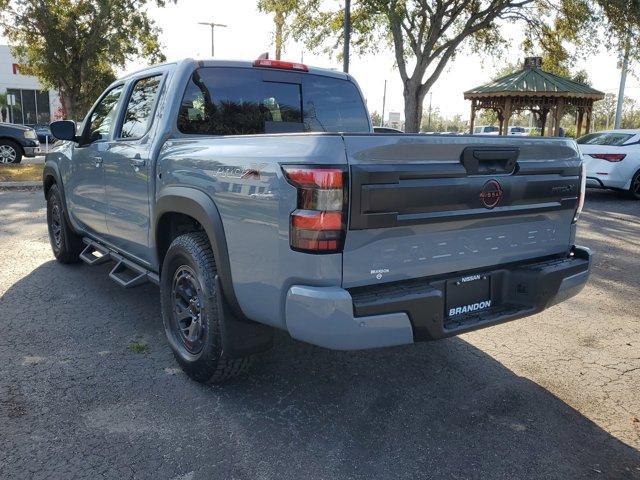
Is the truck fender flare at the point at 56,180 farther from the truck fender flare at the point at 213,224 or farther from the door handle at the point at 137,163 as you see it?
the truck fender flare at the point at 213,224

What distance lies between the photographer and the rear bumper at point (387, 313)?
2469 mm

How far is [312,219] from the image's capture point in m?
2.45

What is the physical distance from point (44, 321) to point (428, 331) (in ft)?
10.4

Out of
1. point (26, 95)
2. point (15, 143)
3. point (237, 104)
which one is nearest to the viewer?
point (237, 104)

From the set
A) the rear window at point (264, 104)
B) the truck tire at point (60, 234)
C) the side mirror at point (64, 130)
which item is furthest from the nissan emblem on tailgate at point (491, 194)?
the truck tire at point (60, 234)

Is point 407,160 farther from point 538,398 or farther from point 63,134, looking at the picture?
point 63,134

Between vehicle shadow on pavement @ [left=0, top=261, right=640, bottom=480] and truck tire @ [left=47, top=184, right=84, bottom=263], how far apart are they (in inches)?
66.8

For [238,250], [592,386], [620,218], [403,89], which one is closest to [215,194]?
[238,250]

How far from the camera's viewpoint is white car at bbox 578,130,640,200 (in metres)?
11.8

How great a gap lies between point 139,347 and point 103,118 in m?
2.22

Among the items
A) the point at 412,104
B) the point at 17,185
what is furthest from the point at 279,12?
the point at 17,185

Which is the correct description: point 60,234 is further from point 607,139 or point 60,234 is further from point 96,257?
point 607,139

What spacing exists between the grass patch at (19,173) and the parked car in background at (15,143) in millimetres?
330

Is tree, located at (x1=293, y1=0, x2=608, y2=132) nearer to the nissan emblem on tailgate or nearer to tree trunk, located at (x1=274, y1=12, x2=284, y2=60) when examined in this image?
tree trunk, located at (x1=274, y1=12, x2=284, y2=60)
